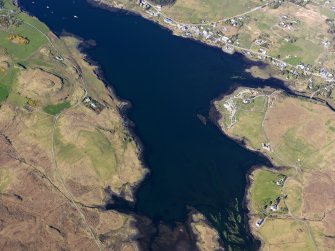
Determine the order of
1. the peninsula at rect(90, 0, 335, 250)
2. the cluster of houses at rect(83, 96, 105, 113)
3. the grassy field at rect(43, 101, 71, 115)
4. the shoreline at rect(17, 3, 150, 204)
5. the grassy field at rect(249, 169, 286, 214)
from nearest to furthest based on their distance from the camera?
the peninsula at rect(90, 0, 335, 250)
the shoreline at rect(17, 3, 150, 204)
the grassy field at rect(249, 169, 286, 214)
the grassy field at rect(43, 101, 71, 115)
the cluster of houses at rect(83, 96, 105, 113)

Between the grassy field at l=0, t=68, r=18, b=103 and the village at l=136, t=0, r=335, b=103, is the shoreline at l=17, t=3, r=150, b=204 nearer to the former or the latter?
the grassy field at l=0, t=68, r=18, b=103

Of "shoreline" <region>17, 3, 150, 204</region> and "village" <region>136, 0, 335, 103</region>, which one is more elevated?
"village" <region>136, 0, 335, 103</region>

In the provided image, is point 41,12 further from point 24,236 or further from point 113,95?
point 24,236

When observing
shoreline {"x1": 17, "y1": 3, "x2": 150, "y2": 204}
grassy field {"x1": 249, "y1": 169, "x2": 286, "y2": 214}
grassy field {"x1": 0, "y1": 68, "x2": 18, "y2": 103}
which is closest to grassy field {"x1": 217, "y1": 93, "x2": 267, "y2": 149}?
grassy field {"x1": 249, "y1": 169, "x2": 286, "y2": 214}

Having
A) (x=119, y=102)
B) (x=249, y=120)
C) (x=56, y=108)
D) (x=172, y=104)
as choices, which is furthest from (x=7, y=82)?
(x=249, y=120)

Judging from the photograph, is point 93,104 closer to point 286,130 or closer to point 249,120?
point 249,120

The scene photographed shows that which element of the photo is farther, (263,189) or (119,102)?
(119,102)

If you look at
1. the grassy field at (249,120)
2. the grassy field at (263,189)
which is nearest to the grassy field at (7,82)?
the grassy field at (249,120)
